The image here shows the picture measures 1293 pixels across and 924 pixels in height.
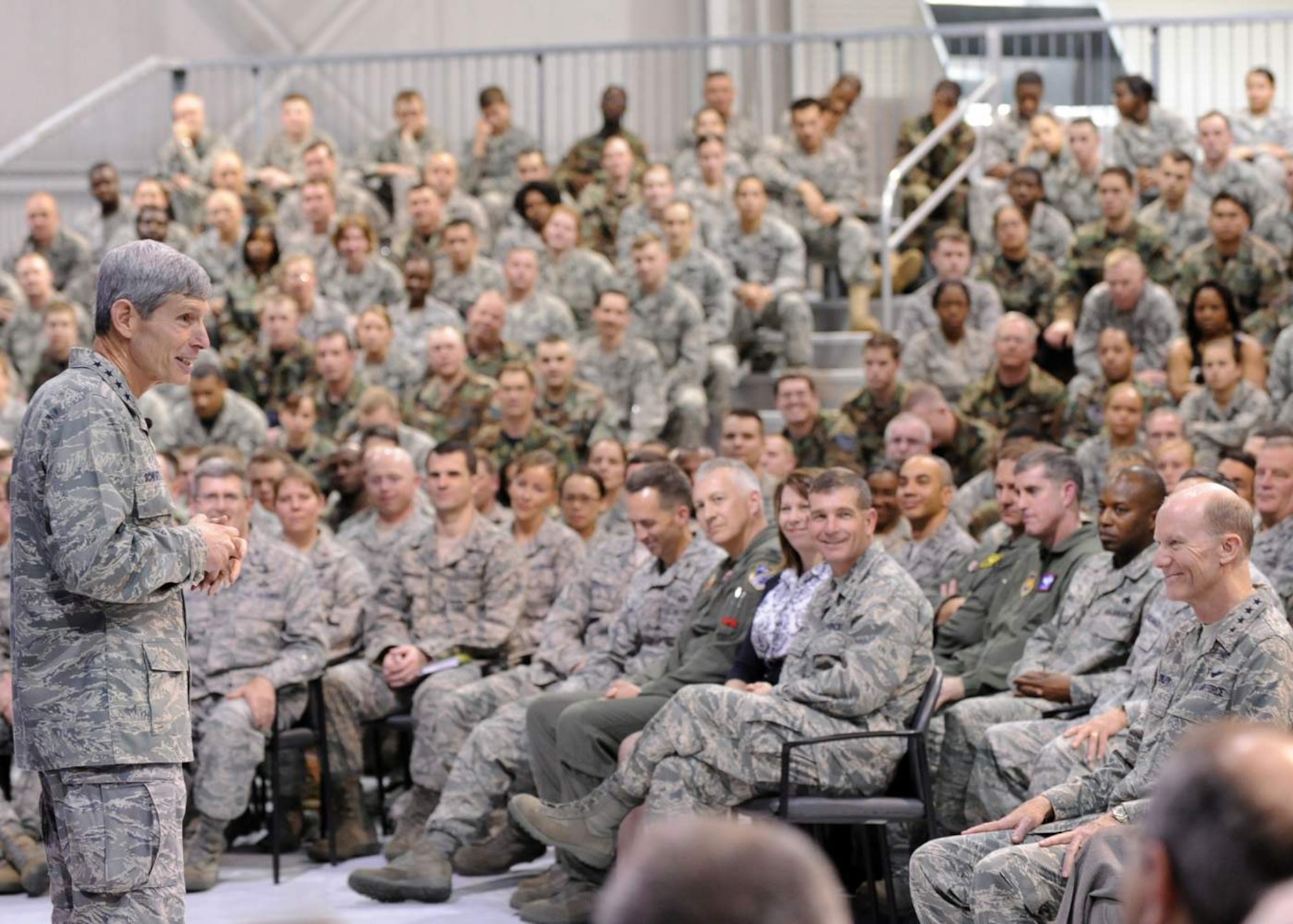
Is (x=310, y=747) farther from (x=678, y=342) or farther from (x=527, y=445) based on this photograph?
(x=678, y=342)

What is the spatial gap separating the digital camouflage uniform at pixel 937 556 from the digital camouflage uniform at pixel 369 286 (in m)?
4.51

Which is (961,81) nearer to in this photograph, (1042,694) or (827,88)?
(827,88)

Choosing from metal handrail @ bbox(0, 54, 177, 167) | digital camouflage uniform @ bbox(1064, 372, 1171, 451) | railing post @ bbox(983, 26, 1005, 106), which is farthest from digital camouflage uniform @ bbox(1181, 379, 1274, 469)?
metal handrail @ bbox(0, 54, 177, 167)

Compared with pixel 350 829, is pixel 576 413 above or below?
above

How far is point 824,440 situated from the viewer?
852 cm

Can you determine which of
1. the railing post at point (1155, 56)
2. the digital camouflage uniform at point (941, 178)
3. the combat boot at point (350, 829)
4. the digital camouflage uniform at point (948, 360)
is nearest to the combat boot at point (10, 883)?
the combat boot at point (350, 829)

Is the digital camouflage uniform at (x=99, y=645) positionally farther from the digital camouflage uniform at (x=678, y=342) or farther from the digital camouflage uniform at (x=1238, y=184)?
the digital camouflage uniform at (x=1238, y=184)

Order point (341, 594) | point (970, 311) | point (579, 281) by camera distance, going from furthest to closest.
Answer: point (579, 281)
point (970, 311)
point (341, 594)

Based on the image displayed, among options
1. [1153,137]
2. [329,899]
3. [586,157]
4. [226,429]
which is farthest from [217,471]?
[1153,137]

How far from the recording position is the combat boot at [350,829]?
6.32 meters

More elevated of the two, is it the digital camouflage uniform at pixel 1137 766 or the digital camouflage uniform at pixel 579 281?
the digital camouflage uniform at pixel 579 281

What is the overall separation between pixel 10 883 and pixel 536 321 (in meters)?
4.63

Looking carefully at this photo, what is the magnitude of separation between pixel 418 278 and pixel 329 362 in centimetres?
115

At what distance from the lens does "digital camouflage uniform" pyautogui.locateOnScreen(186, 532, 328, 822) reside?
235 inches
